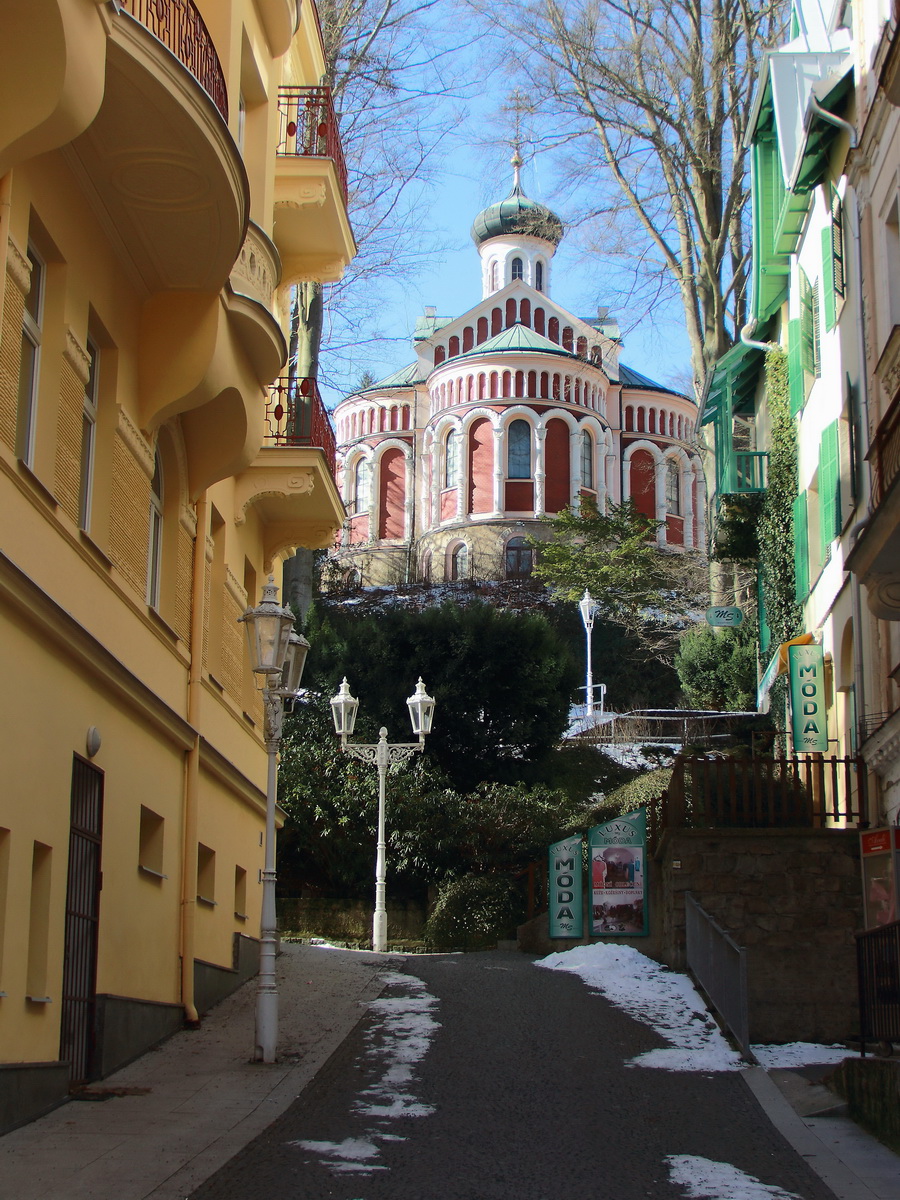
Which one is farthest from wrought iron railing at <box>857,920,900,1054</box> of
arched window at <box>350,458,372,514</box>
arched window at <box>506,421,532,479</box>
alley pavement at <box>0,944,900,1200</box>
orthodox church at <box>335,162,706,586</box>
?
arched window at <box>350,458,372,514</box>

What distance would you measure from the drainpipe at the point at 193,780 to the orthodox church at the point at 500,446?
153ft

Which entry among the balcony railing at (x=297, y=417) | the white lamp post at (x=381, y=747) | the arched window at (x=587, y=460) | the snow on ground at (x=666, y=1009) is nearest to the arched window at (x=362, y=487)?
the arched window at (x=587, y=460)

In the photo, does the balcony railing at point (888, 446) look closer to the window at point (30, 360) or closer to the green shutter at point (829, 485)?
the window at point (30, 360)

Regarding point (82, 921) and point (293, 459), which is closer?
point (82, 921)

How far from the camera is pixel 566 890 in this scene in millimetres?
22234

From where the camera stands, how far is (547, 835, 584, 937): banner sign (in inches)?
873

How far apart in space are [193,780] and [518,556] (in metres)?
50.7

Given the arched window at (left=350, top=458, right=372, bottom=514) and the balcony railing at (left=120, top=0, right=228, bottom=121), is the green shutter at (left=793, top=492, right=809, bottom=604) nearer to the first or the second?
the balcony railing at (left=120, top=0, right=228, bottom=121)

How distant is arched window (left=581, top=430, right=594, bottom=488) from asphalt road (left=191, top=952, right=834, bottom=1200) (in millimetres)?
52937

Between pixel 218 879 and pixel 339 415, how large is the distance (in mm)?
60635

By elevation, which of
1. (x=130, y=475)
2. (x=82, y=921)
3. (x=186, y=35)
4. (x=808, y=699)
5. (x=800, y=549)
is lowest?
(x=82, y=921)

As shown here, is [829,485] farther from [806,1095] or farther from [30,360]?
[30,360]

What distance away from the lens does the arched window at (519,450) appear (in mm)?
66250

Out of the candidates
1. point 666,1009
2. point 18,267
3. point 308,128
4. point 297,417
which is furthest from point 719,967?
point 308,128
